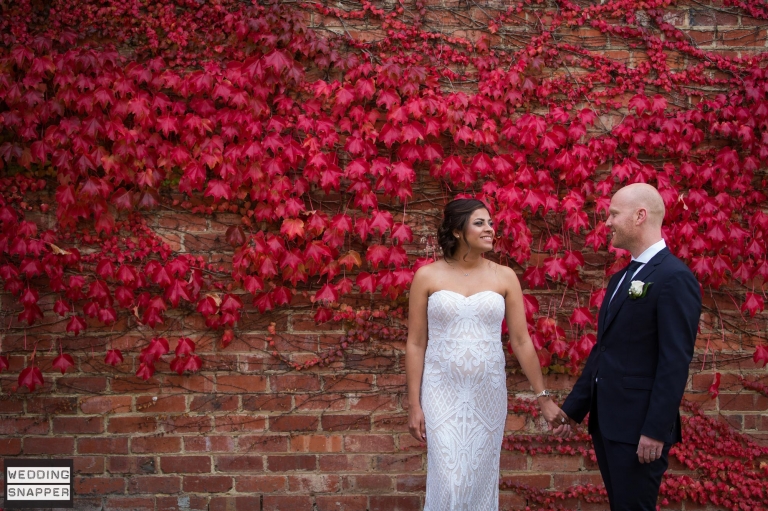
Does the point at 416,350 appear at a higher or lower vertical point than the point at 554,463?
higher

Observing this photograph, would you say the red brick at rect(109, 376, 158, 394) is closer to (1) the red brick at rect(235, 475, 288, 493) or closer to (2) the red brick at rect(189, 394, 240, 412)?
(2) the red brick at rect(189, 394, 240, 412)

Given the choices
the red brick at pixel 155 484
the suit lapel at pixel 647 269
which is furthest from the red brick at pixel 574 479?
the red brick at pixel 155 484

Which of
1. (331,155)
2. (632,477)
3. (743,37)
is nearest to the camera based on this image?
(632,477)

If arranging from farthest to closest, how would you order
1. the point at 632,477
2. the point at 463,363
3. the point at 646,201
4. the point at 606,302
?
the point at 463,363 < the point at 606,302 < the point at 646,201 < the point at 632,477

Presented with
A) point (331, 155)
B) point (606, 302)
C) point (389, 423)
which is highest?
point (331, 155)

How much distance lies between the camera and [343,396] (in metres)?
3.72

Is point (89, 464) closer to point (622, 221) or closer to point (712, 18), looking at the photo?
point (622, 221)

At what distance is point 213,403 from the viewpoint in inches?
147

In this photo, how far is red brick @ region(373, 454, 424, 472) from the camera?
3715mm

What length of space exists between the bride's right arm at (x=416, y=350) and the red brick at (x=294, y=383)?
0.95 metres

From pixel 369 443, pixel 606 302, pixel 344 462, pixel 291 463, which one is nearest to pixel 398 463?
pixel 369 443

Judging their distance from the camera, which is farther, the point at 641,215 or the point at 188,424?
the point at 188,424

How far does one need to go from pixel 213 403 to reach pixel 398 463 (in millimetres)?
1126

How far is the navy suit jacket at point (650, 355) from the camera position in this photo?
2299 millimetres
